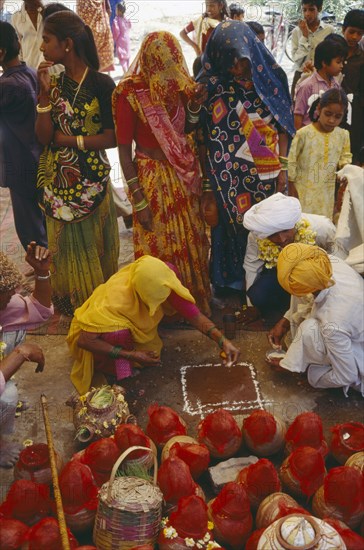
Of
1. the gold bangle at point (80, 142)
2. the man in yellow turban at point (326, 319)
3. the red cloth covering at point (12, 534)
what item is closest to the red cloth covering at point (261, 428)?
the man in yellow turban at point (326, 319)

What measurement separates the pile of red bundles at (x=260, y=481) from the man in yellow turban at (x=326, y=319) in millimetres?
878

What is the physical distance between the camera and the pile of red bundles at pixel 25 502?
2541 mm

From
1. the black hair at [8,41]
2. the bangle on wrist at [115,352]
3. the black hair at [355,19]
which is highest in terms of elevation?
the black hair at [8,41]

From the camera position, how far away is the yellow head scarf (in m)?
3.32

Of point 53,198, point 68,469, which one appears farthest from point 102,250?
point 68,469

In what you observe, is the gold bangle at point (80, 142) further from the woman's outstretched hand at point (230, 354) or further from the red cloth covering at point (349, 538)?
the red cloth covering at point (349, 538)

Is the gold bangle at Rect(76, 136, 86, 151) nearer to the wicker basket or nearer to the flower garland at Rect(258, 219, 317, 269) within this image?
the flower garland at Rect(258, 219, 317, 269)

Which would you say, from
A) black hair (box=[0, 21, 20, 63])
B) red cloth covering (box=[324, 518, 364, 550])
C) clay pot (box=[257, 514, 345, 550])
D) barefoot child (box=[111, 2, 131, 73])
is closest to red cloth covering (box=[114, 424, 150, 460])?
clay pot (box=[257, 514, 345, 550])

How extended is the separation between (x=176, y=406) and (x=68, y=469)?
997 millimetres

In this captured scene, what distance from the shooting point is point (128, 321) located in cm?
347

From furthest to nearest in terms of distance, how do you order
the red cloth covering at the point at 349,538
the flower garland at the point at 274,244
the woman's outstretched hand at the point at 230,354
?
1. the flower garland at the point at 274,244
2. the woman's outstretched hand at the point at 230,354
3. the red cloth covering at the point at 349,538

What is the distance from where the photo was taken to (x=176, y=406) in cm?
353

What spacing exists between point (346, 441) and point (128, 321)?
52.6 inches

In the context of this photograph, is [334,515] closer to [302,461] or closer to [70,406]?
[302,461]
